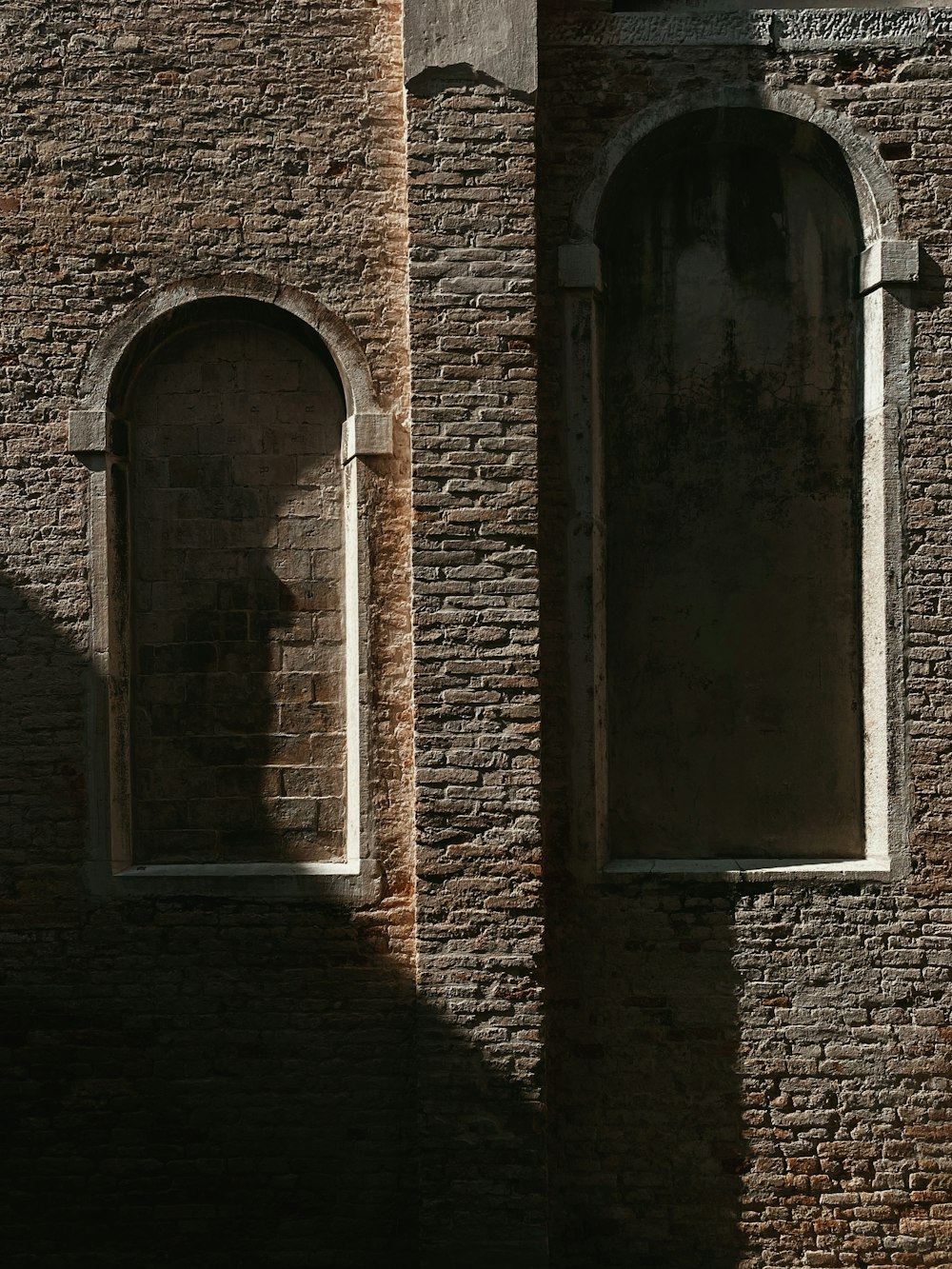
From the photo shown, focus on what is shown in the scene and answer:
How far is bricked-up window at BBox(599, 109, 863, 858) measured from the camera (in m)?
5.25

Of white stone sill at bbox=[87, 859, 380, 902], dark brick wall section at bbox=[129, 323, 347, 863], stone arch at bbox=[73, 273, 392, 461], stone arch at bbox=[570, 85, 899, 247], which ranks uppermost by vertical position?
stone arch at bbox=[570, 85, 899, 247]

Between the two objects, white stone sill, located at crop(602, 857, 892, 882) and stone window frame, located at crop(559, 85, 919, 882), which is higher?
stone window frame, located at crop(559, 85, 919, 882)

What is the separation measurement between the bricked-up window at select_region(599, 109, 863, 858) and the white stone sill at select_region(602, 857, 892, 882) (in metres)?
0.14

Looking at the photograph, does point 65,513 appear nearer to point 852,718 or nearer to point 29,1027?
point 29,1027

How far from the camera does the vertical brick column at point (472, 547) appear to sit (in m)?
4.82

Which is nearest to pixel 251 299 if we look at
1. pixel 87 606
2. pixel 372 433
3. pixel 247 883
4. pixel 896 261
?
pixel 372 433

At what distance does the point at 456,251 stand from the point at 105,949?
12.0 feet

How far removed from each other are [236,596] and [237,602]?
1.1 inches

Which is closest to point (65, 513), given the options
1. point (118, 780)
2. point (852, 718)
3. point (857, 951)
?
point (118, 780)

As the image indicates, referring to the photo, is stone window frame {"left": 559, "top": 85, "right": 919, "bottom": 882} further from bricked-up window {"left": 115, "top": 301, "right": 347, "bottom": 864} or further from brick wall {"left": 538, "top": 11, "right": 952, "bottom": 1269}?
bricked-up window {"left": 115, "top": 301, "right": 347, "bottom": 864}

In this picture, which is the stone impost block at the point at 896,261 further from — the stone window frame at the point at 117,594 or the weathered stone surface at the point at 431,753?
the stone window frame at the point at 117,594

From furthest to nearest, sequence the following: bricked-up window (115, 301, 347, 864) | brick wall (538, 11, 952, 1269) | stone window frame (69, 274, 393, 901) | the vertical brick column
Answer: bricked-up window (115, 301, 347, 864)
stone window frame (69, 274, 393, 901)
brick wall (538, 11, 952, 1269)
the vertical brick column

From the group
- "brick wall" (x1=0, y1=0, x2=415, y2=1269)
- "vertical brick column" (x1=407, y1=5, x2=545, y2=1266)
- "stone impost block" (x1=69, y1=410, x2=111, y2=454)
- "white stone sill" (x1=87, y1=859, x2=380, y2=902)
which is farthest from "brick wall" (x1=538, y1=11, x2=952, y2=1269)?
"stone impost block" (x1=69, y1=410, x2=111, y2=454)

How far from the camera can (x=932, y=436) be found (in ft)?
16.5
